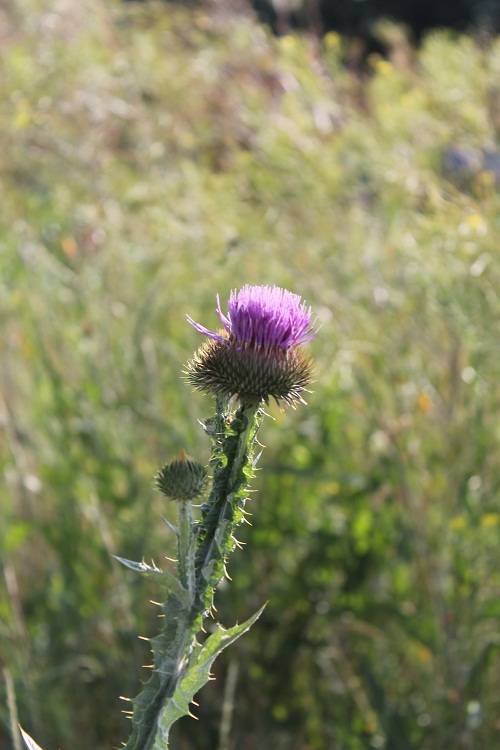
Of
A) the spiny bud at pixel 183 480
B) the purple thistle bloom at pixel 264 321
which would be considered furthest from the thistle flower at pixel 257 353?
the spiny bud at pixel 183 480

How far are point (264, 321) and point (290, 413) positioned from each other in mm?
1678

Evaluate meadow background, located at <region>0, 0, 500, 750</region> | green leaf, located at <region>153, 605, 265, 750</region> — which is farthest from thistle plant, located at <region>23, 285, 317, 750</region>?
meadow background, located at <region>0, 0, 500, 750</region>

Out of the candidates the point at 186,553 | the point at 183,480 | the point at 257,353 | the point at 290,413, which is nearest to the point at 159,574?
the point at 186,553

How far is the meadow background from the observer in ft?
7.83

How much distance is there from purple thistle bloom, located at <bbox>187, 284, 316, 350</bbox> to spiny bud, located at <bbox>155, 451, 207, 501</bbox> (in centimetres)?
18

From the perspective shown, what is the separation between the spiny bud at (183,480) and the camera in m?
1.21

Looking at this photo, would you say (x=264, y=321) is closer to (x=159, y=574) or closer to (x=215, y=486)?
(x=215, y=486)

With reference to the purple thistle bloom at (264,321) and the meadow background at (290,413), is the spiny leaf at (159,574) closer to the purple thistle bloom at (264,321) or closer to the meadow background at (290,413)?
the purple thistle bloom at (264,321)

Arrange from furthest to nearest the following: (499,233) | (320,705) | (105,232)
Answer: (105,232), (320,705), (499,233)

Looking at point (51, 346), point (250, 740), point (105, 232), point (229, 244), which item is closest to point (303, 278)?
point (229, 244)

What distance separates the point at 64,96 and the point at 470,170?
1490 mm

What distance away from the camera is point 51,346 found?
309 centimetres

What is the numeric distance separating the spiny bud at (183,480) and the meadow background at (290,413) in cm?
102

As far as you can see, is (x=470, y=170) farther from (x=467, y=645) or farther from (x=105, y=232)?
(x=467, y=645)
